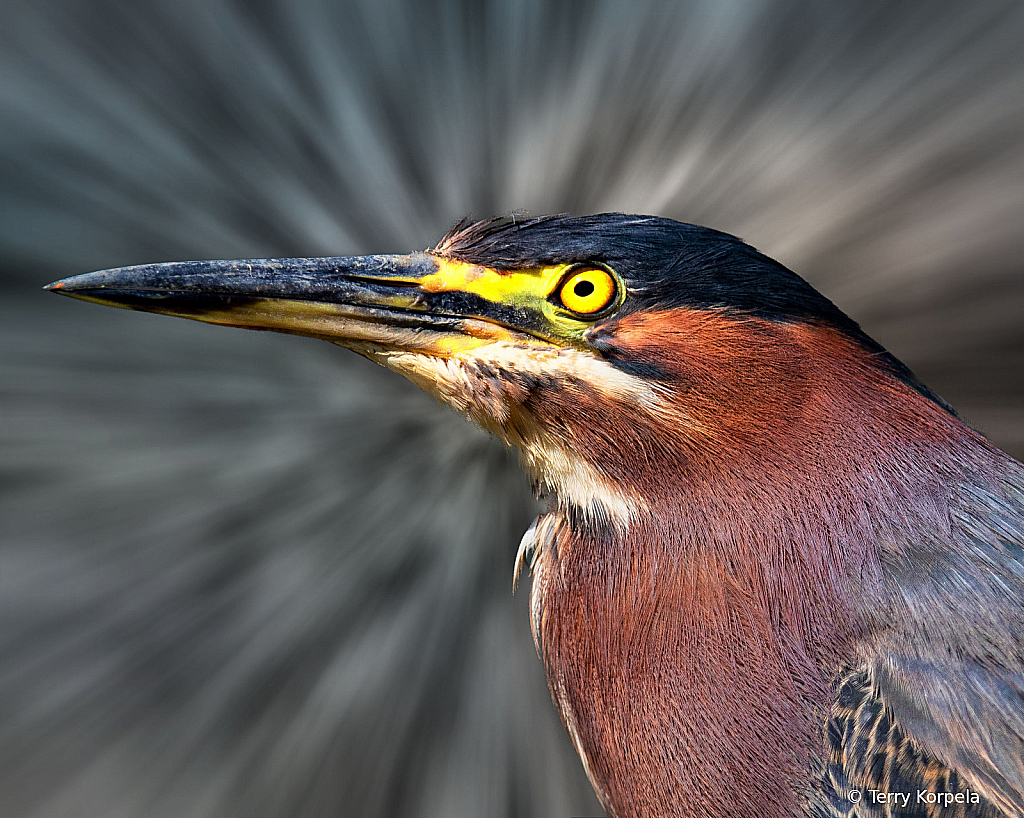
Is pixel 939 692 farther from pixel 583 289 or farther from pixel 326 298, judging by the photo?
pixel 326 298

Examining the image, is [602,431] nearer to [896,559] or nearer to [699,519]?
[699,519]

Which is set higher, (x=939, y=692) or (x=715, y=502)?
(x=715, y=502)

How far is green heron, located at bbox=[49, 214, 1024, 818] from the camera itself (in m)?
0.49

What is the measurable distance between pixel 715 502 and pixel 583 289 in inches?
9.0

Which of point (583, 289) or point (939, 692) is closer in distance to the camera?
point (939, 692)

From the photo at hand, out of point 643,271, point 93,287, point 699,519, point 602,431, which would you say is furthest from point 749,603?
point 93,287

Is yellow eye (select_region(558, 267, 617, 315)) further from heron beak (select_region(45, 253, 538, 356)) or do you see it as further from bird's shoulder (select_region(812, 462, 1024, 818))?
bird's shoulder (select_region(812, 462, 1024, 818))

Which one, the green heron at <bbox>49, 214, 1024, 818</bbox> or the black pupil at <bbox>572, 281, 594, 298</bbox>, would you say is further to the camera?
the black pupil at <bbox>572, 281, 594, 298</bbox>

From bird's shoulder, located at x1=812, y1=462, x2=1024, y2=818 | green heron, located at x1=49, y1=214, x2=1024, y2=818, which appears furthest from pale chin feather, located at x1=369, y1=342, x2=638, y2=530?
bird's shoulder, located at x1=812, y1=462, x2=1024, y2=818

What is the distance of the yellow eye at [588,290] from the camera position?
0.59 metres

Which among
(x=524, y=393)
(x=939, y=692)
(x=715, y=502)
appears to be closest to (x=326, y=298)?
(x=524, y=393)

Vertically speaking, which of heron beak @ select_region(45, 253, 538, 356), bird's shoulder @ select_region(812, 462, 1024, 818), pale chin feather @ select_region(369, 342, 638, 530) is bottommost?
bird's shoulder @ select_region(812, 462, 1024, 818)

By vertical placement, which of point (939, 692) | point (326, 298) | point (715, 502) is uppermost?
point (326, 298)

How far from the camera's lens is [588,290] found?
1.94ft
